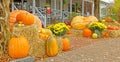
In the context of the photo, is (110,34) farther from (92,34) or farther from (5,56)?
(5,56)

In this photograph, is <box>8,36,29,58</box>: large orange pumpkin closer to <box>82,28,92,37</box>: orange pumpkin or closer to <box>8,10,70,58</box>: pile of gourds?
<box>8,10,70,58</box>: pile of gourds

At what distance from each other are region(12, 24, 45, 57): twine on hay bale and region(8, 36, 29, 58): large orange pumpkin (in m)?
0.31

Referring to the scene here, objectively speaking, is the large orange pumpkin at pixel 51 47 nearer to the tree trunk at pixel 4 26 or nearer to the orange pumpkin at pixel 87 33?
the tree trunk at pixel 4 26

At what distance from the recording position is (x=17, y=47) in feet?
21.5

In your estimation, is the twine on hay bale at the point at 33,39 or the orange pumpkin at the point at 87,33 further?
the orange pumpkin at the point at 87,33

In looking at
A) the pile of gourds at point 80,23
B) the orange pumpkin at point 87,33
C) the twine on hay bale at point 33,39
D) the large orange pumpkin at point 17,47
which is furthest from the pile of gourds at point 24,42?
the pile of gourds at point 80,23

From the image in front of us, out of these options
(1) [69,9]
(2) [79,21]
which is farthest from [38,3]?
(2) [79,21]

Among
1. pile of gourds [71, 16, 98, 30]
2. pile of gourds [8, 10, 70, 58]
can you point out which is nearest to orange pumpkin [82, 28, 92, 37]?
pile of gourds [71, 16, 98, 30]

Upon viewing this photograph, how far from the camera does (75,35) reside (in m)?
13.5

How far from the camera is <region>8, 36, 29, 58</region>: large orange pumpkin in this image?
6512mm

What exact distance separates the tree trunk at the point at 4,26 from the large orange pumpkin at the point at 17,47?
15cm

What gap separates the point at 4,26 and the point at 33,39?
951mm

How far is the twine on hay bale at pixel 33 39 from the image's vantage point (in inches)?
273

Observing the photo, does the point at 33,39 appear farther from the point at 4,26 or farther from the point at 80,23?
the point at 80,23
